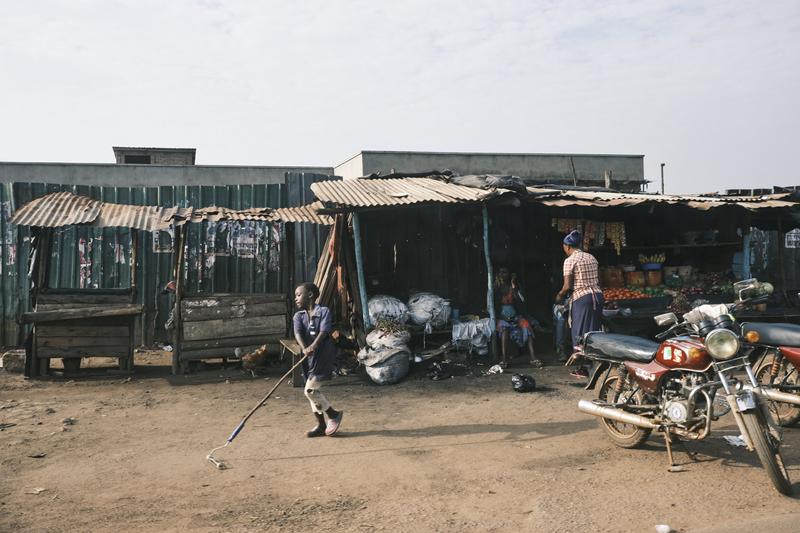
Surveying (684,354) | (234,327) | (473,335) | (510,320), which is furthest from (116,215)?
(684,354)

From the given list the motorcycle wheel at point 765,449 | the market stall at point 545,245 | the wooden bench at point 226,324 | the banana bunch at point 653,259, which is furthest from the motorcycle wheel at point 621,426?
the banana bunch at point 653,259

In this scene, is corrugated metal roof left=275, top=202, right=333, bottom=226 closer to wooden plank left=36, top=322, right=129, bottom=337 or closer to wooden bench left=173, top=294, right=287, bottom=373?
wooden bench left=173, top=294, right=287, bottom=373

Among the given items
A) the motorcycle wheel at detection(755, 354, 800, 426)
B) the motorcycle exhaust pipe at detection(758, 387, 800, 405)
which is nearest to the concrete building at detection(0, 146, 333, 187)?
the motorcycle wheel at detection(755, 354, 800, 426)

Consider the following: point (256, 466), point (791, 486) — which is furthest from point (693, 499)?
point (256, 466)

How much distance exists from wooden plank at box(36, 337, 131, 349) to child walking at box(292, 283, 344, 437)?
4394 millimetres

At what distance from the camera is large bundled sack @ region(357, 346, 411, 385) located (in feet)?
28.5

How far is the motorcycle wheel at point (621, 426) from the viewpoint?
5.37m

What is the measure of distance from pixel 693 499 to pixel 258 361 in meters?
6.69

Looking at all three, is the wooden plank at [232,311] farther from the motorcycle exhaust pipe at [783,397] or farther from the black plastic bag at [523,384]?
the motorcycle exhaust pipe at [783,397]

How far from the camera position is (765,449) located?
4234mm

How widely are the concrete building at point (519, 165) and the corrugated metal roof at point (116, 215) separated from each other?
32.0 feet

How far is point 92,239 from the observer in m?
11.0

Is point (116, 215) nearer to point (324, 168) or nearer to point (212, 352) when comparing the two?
point (212, 352)

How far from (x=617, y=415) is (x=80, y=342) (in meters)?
7.62
